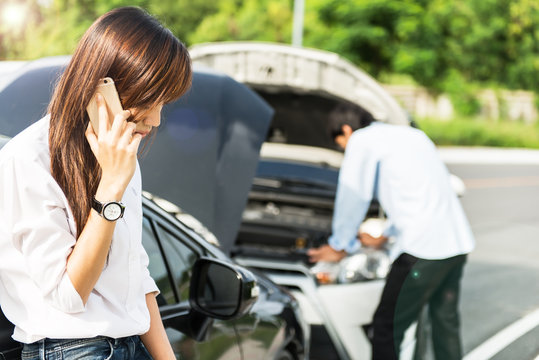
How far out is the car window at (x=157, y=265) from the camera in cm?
245

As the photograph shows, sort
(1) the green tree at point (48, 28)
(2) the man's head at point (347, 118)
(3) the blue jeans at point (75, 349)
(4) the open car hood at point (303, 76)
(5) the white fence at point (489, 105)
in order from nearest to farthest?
(3) the blue jeans at point (75, 349)
(4) the open car hood at point (303, 76)
(2) the man's head at point (347, 118)
(1) the green tree at point (48, 28)
(5) the white fence at point (489, 105)

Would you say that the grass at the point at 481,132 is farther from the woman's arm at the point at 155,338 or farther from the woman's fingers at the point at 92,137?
the woman's fingers at the point at 92,137

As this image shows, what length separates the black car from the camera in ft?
→ 8.19

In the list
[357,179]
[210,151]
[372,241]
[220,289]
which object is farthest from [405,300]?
[220,289]

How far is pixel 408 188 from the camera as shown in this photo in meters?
3.73

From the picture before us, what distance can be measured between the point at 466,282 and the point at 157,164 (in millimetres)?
4543

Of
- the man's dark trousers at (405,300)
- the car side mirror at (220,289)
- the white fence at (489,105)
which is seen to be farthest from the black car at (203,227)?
the white fence at (489,105)

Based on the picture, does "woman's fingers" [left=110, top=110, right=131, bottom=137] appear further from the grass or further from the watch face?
the grass

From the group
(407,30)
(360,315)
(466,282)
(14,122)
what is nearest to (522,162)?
(407,30)

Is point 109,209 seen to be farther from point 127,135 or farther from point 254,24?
point 254,24

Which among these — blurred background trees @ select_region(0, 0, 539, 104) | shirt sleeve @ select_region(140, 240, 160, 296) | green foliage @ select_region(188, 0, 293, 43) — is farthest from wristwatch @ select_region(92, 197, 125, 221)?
green foliage @ select_region(188, 0, 293, 43)

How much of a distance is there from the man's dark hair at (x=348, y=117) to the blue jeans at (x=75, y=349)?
3844mm

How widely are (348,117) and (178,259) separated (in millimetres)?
3510

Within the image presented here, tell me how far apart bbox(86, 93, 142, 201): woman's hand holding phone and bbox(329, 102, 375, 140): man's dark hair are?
389 centimetres
